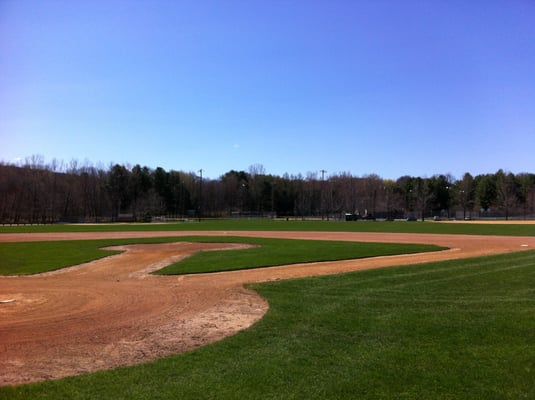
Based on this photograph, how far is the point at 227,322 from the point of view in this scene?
9.80 m

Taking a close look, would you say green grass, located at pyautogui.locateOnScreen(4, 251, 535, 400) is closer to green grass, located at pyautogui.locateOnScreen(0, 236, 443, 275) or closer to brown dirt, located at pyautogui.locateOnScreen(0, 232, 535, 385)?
brown dirt, located at pyautogui.locateOnScreen(0, 232, 535, 385)

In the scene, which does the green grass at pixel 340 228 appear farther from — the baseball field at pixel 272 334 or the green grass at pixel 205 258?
the baseball field at pixel 272 334

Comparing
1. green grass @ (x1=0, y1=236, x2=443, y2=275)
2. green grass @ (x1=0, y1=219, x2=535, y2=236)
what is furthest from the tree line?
green grass @ (x1=0, y1=236, x2=443, y2=275)

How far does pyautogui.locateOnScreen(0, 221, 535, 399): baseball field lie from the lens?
19.8 ft

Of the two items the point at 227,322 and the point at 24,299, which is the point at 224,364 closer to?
the point at 227,322

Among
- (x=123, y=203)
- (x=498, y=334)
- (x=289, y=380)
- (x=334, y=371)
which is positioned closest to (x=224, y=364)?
(x=289, y=380)

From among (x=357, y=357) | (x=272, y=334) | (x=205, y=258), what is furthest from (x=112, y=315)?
(x=205, y=258)

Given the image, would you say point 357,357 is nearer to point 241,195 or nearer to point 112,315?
point 112,315

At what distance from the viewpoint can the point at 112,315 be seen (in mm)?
10656

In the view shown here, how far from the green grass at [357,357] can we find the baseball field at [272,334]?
27 millimetres

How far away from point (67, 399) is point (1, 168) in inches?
5033

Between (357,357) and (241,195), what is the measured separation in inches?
6063

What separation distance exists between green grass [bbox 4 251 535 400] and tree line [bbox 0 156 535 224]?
326 feet

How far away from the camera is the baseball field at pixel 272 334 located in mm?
6043
